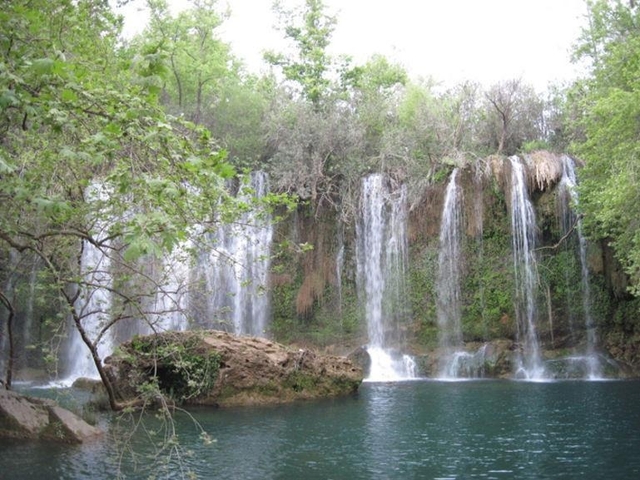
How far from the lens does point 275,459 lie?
10.3 metres

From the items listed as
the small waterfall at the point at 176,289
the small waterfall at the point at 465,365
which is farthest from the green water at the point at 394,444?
the small waterfall at the point at 465,365

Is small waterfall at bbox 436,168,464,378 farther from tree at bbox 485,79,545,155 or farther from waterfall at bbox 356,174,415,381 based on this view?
tree at bbox 485,79,545,155

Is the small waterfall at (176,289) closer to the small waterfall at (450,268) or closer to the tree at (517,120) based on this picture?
the small waterfall at (450,268)

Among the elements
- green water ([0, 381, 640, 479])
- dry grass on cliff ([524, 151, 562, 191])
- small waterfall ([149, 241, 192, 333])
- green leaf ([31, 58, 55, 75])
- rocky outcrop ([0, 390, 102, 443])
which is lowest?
green water ([0, 381, 640, 479])

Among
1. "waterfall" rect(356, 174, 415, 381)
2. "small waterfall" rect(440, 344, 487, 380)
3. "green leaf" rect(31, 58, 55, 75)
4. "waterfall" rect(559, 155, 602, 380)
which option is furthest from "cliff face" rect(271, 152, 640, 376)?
"green leaf" rect(31, 58, 55, 75)

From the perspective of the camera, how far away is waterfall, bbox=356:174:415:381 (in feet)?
85.9

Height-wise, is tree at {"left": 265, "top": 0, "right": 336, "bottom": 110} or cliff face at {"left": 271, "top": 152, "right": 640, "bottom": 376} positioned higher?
tree at {"left": 265, "top": 0, "right": 336, "bottom": 110}

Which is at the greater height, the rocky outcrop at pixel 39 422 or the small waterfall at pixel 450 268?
the small waterfall at pixel 450 268

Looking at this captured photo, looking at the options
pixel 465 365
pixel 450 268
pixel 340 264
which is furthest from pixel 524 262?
pixel 340 264

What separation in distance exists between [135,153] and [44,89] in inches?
38.3

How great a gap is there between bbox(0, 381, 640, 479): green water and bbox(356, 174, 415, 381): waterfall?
361 inches

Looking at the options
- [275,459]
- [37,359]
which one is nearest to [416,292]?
[37,359]

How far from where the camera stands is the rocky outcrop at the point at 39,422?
38.1 feet

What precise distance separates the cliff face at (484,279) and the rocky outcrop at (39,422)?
13.7 meters
